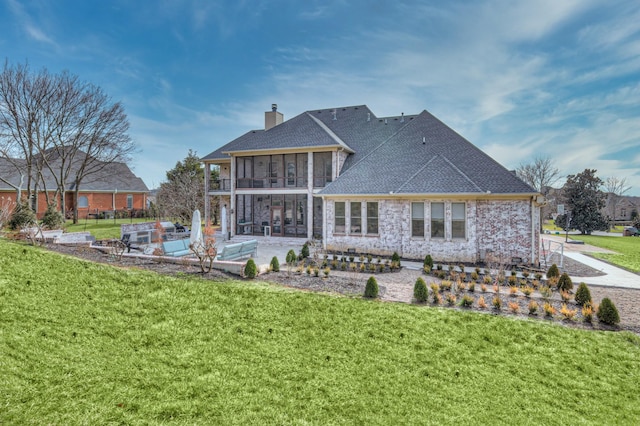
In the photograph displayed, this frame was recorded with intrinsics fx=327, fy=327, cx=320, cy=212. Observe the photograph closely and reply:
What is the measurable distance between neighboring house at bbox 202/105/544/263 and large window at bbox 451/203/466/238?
0.04 meters

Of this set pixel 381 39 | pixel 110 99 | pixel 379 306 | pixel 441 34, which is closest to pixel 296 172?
pixel 381 39

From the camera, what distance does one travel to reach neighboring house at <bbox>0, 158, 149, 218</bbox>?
34531mm

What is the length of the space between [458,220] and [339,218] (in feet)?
20.7

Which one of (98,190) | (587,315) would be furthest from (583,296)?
(98,190)

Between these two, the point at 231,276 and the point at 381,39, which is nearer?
the point at 231,276

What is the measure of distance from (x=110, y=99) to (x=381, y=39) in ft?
100.0

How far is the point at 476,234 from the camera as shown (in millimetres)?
15508

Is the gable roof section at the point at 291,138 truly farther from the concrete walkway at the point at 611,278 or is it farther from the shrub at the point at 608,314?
the shrub at the point at 608,314

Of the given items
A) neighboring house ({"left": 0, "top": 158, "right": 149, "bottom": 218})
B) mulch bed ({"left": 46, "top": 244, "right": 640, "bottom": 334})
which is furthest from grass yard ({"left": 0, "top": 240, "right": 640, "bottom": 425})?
neighboring house ({"left": 0, "top": 158, "right": 149, "bottom": 218})

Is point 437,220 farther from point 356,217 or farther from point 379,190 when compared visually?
point 356,217

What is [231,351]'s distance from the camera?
5.80 m

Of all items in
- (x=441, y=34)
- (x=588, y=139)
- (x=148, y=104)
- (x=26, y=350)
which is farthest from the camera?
(x=148, y=104)

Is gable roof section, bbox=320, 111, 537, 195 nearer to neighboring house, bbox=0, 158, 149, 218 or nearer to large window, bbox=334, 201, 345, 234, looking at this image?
large window, bbox=334, 201, 345, 234

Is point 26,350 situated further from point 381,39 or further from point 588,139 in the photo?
point 588,139
